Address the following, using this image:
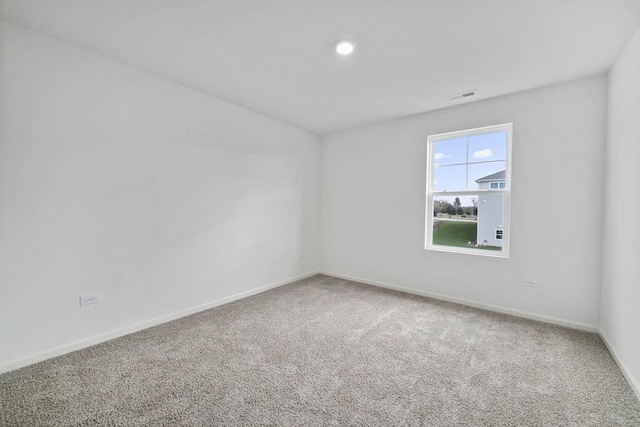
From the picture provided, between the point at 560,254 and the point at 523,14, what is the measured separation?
2326 mm

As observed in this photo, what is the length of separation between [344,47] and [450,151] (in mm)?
2209

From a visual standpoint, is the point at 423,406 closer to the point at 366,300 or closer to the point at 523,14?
the point at 366,300

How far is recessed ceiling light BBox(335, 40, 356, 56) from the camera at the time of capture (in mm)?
2107

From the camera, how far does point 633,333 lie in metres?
1.86

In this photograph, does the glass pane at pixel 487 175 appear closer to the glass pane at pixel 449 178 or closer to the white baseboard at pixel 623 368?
the glass pane at pixel 449 178

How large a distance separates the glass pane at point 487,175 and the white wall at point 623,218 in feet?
2.88

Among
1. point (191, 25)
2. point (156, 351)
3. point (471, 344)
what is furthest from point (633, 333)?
point (191, 25)

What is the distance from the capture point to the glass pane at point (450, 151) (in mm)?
3531

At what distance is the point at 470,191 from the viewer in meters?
3.44

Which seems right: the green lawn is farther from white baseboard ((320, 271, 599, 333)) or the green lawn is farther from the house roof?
white baseboard ((320, 271, 599, 333))

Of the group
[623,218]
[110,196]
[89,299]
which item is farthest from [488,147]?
[89,299]

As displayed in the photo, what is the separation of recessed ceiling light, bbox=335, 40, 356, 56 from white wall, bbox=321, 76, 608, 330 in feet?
6.20

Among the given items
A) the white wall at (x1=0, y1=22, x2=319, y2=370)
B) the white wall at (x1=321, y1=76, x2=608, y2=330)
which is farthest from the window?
the white wall at (x1=0, y1=22, x2=319, y2=370)

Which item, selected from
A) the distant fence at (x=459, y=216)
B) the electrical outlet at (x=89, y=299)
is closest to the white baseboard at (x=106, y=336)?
the electrical outlet at (x=89, y=299)
